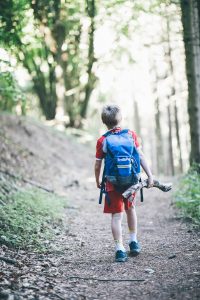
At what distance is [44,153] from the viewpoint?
15.4 metres

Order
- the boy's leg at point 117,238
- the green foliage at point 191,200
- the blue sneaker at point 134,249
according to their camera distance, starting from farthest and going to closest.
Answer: the green foliage at point 191,200 → the blue sneaker at point 134,249 → the boy's leg at point 117,238

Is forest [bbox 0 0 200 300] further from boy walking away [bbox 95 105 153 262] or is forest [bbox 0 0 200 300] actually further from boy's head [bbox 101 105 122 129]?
boy's head [bbox 101 105 122 129]

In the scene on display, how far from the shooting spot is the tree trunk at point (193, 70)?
9984mm

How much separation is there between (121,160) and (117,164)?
7cm

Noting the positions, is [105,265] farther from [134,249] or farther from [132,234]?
[132,234]

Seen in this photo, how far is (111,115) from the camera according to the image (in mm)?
5250

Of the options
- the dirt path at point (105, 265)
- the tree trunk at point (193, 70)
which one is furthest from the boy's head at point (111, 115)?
the tree trunk at point (193, 70)

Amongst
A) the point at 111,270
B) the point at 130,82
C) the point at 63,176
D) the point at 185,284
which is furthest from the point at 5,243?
the point at 130,82

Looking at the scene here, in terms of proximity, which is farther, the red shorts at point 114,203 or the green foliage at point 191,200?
the green foliage at point 191,200

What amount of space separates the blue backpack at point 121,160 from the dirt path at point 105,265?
1.05 metres

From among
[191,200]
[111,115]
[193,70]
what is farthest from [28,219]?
[193,70]

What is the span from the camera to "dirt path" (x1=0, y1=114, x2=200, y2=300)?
4059 mm

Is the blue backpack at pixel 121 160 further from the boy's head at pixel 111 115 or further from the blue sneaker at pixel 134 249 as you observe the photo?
the blue sneaker at pixel 134 249

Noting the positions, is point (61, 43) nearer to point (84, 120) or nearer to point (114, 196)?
point (84, 120)
